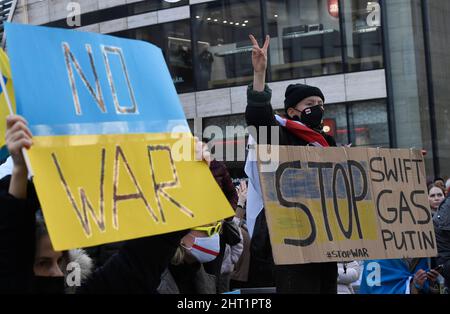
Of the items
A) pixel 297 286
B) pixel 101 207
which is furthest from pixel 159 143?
pixel 297 286

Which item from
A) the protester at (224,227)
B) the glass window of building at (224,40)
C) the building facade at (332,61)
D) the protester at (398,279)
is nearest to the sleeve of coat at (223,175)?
the protester at (224,227)

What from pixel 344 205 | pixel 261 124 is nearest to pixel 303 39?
pixel 344 205

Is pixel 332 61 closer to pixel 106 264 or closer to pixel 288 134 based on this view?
pixel 288 134

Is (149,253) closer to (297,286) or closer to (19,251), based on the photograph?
(19,251)

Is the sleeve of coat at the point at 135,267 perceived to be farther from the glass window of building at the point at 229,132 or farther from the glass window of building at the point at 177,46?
the glass window of building at the point at 177,46

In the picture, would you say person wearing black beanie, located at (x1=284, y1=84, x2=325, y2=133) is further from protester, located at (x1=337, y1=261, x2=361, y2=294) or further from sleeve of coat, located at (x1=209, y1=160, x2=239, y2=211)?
sleeve of coat, located at (x1=209, y1=160, x2=239, y2=211)

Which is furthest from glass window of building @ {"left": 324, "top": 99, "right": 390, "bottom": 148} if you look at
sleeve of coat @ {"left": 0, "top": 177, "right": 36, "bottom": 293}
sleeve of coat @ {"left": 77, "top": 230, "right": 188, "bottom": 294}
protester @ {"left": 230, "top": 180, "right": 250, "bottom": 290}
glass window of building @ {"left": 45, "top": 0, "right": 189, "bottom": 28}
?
sleeve of coat @ {"left": 0, "top": 177, "right": 36, "bottom": 293}

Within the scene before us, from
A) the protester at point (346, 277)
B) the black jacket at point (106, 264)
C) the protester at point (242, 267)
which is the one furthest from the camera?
the protester at point (242, 267)

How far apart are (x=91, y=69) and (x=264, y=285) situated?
A: 15.3ft

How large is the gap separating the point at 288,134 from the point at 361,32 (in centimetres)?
1632

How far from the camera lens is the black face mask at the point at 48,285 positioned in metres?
2.70

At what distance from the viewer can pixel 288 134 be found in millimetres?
4730

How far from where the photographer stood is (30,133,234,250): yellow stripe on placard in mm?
2447

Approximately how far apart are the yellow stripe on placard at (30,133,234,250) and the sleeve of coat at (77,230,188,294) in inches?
7.6
